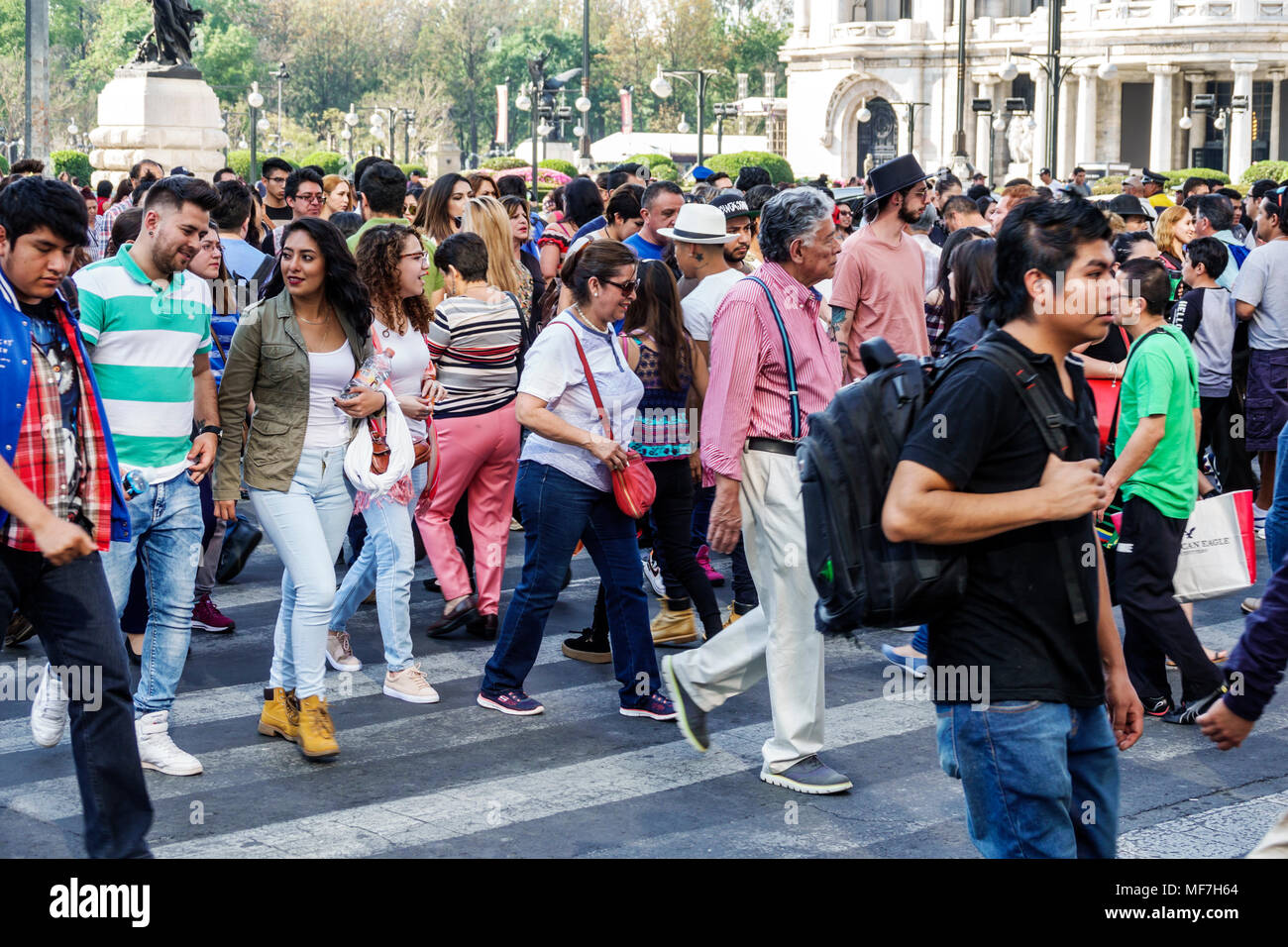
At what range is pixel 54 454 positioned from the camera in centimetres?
428

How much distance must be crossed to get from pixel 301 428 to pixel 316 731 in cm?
108

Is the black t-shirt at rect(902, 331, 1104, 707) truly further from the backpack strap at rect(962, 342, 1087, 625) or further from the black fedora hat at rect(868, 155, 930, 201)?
the black fedora hat at rect(868, 155, 930, 201)

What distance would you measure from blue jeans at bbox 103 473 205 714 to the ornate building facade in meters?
68.7

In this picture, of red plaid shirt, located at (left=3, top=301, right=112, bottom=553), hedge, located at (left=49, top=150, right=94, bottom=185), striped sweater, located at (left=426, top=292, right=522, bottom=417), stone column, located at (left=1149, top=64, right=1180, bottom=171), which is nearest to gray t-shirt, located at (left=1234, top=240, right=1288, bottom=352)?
striped sweater, located at (left=426, top=292, right=522, bottom=417)

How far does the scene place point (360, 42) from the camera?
99188mm

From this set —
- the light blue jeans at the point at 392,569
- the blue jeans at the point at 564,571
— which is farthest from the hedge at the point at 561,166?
the blue jeans at the point at 564,571

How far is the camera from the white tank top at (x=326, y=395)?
5.99m

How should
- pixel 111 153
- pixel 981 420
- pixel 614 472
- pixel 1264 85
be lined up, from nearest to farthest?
pixel 981 420 → pixel 614 472 → pixel 111 153 → pixel 1264 85

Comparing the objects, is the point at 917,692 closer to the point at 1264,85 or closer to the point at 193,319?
the point at 193,319

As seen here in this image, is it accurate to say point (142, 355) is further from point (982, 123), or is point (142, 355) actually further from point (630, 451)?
point (982, 123)

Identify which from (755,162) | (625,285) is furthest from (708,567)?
(755,162)

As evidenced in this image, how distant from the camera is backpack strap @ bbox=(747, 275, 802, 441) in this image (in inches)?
224
